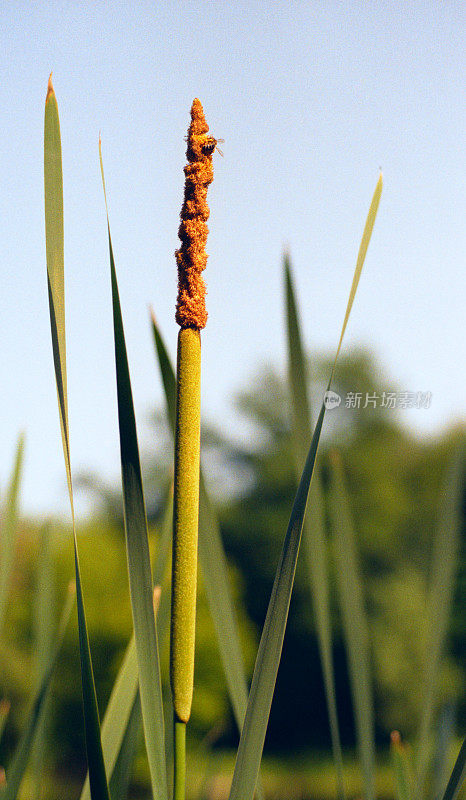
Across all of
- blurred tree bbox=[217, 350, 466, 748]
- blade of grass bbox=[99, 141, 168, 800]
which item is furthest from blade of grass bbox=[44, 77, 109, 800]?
blurred tree bbox=[217, 350, 466, 748]

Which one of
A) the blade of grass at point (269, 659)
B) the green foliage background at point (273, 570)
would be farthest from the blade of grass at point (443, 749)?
the green foliage background at point (273, 570)

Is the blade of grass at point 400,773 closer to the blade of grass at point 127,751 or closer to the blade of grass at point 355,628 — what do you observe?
the blade of grass at point 355,628

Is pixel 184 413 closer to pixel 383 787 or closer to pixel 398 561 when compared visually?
pixel 383 787

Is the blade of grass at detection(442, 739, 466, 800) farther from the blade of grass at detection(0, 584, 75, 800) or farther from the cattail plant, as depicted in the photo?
the blade of grass at detection(0, 584, 75, 800)

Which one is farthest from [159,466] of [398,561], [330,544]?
[398,561]

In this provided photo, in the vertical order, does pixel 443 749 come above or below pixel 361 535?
above

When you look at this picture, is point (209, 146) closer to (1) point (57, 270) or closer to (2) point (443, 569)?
(1) point (57, 270)

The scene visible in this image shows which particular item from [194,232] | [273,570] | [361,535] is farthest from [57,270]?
[361,535]
